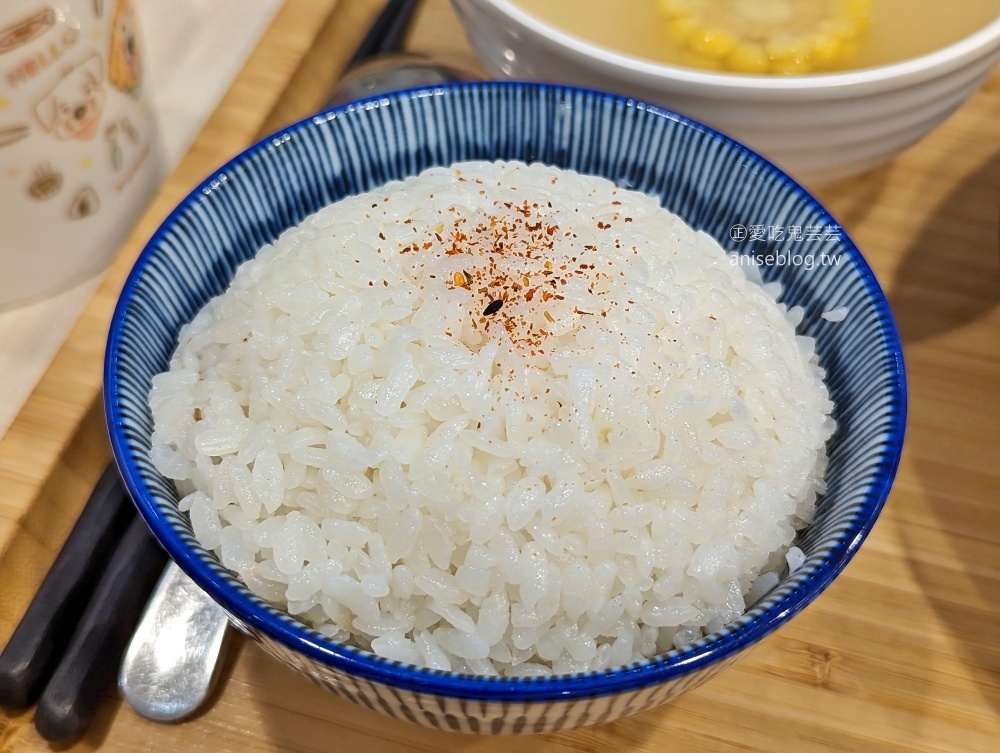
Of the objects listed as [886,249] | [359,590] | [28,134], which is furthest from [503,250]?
[886,249]

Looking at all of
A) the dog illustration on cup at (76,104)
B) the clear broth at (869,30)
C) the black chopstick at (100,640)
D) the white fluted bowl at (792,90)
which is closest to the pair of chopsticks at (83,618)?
the black chopstick at (100,640)

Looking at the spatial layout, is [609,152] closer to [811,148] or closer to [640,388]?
[811,148]

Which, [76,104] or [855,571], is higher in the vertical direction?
[76,104]

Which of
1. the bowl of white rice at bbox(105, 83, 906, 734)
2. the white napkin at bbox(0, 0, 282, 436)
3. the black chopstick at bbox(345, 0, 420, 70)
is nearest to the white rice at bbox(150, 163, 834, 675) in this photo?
the bowl of white rice at bbox(105, 83, 906, 734)

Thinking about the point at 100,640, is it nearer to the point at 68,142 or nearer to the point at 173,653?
the point at 173,653

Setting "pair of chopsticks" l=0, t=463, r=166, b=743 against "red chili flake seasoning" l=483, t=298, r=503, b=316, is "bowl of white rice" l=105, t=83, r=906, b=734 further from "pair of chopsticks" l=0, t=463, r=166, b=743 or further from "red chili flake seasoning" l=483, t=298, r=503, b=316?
"pair of chopsticks" l=0, t=463, r=166, b=743

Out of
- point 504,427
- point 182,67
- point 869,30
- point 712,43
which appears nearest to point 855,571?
point 504,427
